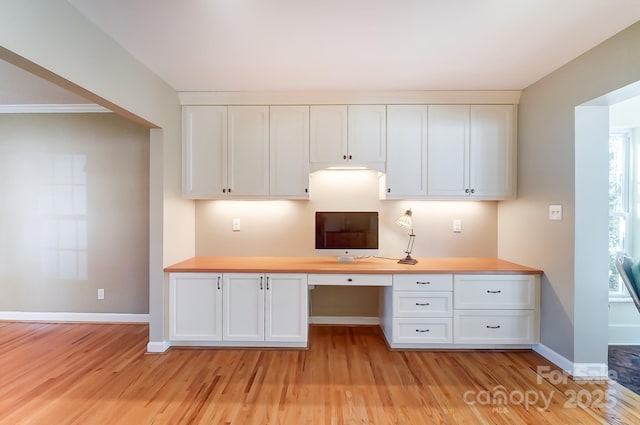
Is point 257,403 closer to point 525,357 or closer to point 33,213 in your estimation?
point 525,357

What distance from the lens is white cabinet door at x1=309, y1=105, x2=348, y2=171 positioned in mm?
2930

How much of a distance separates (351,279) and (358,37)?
193 cm

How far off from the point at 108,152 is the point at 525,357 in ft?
15.6

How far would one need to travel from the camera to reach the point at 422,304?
267cm

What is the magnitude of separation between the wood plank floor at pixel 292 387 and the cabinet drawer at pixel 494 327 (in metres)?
0.14

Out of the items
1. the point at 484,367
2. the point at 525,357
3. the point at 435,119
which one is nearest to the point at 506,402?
the point at 484,367

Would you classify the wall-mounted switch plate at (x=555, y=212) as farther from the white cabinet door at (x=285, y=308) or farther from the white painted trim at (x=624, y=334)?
the white cabinet door at (x=285, y=308)

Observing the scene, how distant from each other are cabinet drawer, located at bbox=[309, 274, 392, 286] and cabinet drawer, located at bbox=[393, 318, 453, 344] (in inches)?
15.5

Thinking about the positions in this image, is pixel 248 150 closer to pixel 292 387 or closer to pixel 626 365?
pixel 292 387

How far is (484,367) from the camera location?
244cm

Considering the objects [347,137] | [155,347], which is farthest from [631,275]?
[155,347]

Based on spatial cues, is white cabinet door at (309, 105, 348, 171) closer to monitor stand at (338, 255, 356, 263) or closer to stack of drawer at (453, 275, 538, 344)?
monitor stand at (338, 255, 356, 263)

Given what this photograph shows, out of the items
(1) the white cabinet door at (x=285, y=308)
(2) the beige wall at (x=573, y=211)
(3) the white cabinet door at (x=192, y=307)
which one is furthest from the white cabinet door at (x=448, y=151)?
(3) the white cabinet door at (x=192, y=307)

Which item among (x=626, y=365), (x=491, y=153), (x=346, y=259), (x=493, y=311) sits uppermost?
(x=491, y=153)
